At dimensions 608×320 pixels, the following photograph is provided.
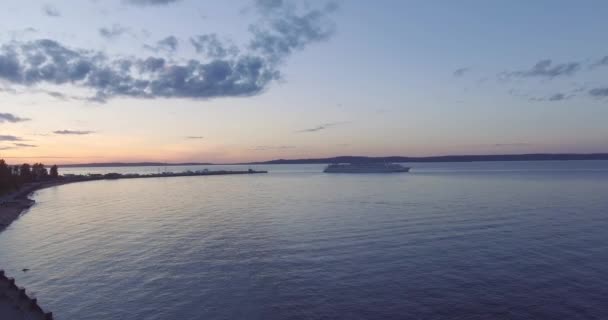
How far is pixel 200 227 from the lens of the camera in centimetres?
5312

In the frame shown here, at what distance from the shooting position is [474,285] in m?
26.7

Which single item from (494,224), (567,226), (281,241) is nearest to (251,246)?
(281,241)

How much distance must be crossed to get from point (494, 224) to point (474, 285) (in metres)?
26.0

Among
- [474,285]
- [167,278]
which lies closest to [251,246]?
[167,278]

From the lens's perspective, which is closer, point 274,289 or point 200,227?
point 274,289

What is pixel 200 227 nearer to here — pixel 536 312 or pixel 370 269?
pixel 370 269

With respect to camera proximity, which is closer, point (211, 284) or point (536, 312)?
point (536, 312)

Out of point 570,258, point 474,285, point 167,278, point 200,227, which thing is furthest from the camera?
point 200,227

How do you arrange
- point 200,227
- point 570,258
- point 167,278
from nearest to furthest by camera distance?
point 167,278 → point 570,258 → point 200,227

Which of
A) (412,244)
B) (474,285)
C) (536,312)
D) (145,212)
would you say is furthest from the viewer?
(145,212)

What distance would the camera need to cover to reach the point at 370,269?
101 feet

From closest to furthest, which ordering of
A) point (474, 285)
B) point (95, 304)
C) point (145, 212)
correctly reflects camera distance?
point (95, 304) → point (474, 285) → point (145, 212)

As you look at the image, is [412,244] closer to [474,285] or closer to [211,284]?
[474,285]

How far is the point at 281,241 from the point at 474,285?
820 inches
